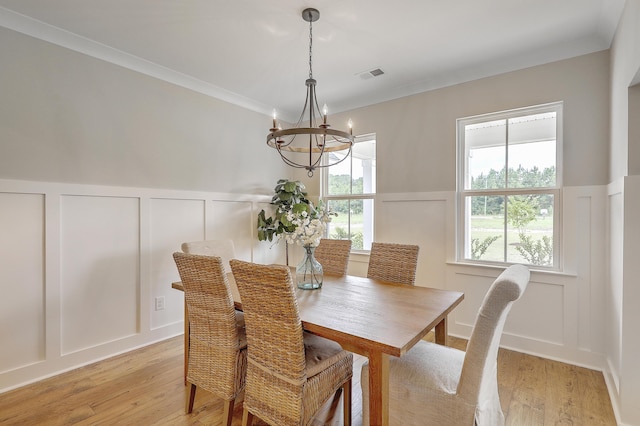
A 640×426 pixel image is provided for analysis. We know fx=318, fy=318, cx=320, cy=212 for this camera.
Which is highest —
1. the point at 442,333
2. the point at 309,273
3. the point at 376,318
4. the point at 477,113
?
the point at 477,113

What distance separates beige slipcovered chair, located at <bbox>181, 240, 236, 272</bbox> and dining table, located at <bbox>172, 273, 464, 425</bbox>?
382 mm

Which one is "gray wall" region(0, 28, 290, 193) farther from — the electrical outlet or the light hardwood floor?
the light hardwood floor

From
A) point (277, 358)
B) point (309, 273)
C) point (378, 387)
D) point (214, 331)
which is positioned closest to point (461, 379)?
point (378, 387)

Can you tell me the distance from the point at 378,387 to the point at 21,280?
8.56ft

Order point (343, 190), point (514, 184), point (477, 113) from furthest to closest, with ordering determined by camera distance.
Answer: point (343, 190) → point (477, 113) → point (514, 184)

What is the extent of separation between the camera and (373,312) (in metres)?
1.68

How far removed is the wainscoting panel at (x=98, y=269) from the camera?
251 cm

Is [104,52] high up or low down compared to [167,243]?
up

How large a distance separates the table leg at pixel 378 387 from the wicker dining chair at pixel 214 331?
809 mm

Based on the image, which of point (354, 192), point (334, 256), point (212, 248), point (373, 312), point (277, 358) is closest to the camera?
point (277, 358)

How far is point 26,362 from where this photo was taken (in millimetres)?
2316

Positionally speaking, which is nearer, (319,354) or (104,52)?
(319,354)

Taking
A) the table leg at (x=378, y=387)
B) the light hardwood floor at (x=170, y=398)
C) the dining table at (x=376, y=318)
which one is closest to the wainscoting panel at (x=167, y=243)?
the light hardwood floor at (x=170, y=398)

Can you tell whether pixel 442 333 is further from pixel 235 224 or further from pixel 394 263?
pixel 235 224
